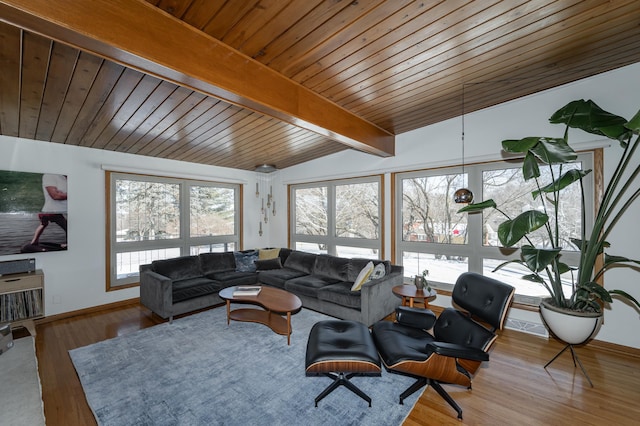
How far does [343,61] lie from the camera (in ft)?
7.53

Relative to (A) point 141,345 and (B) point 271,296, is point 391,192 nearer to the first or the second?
(B) point 271,296

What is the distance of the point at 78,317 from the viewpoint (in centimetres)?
385

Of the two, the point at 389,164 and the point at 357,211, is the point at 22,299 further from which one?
the point at 389,164

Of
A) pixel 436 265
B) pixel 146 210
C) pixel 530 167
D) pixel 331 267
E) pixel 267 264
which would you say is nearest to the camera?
pixel 530 167

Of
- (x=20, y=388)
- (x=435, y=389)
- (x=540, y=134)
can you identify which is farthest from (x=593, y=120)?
(x=20, y=388)

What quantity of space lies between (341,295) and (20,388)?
3184 millimetres

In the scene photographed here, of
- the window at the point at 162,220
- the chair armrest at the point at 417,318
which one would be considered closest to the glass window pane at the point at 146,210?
the window at the point at 162,220

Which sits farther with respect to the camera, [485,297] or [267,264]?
[267,264]

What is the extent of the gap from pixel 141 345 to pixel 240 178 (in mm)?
3786

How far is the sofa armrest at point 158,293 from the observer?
3.55 meters

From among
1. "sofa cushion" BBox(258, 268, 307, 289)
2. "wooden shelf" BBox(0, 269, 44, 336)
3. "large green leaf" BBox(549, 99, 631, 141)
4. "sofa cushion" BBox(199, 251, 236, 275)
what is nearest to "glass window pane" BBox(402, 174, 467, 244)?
"large green leaf" BBox(549, 99, 631, 141)

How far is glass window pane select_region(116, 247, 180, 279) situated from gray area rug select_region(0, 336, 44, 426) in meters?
1.55

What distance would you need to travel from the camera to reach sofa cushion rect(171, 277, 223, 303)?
147 inches

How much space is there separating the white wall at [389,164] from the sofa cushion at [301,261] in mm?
1402
